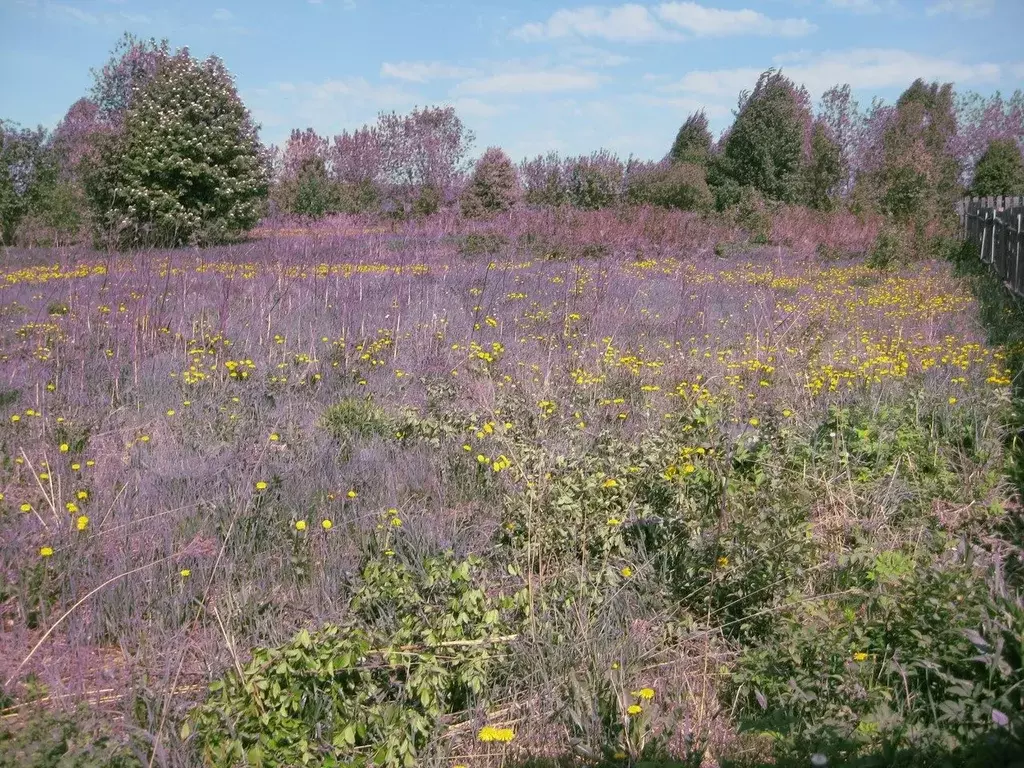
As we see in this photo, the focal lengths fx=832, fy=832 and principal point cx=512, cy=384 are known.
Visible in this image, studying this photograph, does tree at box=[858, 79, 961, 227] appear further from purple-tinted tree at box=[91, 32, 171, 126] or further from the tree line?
purple-tinted tree at box=[91, 32, 171, 126]

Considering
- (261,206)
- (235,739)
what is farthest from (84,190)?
(235,739)

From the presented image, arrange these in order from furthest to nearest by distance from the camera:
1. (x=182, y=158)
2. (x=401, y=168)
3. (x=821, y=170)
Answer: (x=401, y=168) → (x=821, y=170) → (x=182, y=158)

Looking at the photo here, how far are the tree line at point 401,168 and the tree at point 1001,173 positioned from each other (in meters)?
0.05

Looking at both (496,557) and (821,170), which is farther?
(821,170)

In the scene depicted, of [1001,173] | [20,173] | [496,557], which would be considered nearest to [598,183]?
[1001,173]

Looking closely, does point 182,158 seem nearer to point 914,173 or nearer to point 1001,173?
point 914,173

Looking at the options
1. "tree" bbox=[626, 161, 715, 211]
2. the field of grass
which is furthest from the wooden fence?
"tree" bbox=[626, 161, 715, 211]

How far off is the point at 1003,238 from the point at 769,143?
1431 centimetres

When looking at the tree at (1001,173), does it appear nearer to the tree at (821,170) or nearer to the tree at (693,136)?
the tree at (821,170)

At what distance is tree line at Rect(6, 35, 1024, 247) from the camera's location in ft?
68.8

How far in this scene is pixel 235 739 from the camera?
250 cm

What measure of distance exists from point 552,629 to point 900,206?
76.1 feet

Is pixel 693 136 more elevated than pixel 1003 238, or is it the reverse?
pixel 693 136

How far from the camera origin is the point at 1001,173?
27562mm
